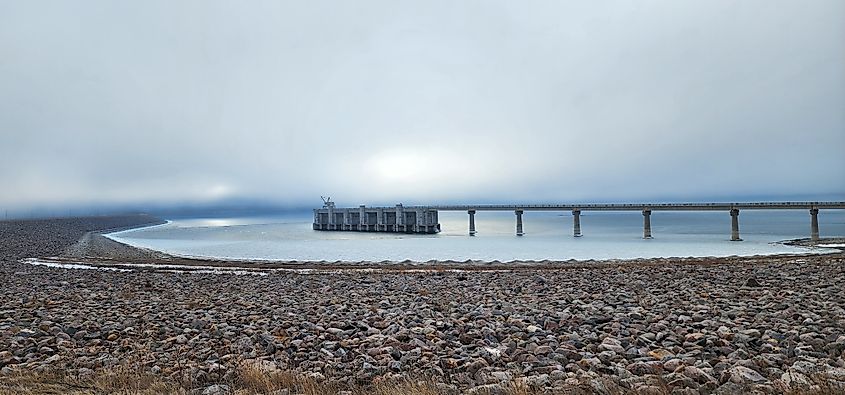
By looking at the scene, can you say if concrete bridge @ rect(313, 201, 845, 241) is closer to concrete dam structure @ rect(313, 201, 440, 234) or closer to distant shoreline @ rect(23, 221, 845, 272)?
concrete dam structure @ rect(313, 201, 440, 234)

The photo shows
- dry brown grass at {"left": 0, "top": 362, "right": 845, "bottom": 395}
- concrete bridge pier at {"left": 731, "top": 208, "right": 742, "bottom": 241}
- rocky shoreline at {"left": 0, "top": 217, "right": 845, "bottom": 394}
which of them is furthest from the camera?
concrete bridge pier at {"left": 731, "top": 208, "right": 742, "bottom": 241}

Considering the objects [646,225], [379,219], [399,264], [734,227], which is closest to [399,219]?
[379,219]

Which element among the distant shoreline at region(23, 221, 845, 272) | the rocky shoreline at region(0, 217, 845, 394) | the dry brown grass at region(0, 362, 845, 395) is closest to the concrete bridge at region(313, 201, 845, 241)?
the distant shoreline at region(23, 221, 845, 272)

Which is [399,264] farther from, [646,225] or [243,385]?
[646,225]

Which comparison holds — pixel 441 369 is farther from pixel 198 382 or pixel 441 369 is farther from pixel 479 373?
pixel 198 382

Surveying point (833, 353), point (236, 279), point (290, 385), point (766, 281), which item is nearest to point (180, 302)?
point (236, 279)

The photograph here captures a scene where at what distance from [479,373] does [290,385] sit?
8.32 ft

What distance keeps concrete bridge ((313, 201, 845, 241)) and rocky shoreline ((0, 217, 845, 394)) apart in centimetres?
6964

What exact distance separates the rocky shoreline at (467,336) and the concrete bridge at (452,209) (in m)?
69.6

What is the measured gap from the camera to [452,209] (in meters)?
132

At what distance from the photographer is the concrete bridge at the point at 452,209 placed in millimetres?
81188

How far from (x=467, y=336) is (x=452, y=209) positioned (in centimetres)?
12253

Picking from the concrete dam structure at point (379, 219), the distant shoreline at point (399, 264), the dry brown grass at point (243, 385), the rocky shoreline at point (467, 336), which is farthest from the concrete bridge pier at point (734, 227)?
the dry brown grass at point (243, 385)

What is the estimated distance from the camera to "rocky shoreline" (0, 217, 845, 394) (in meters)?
6.87
